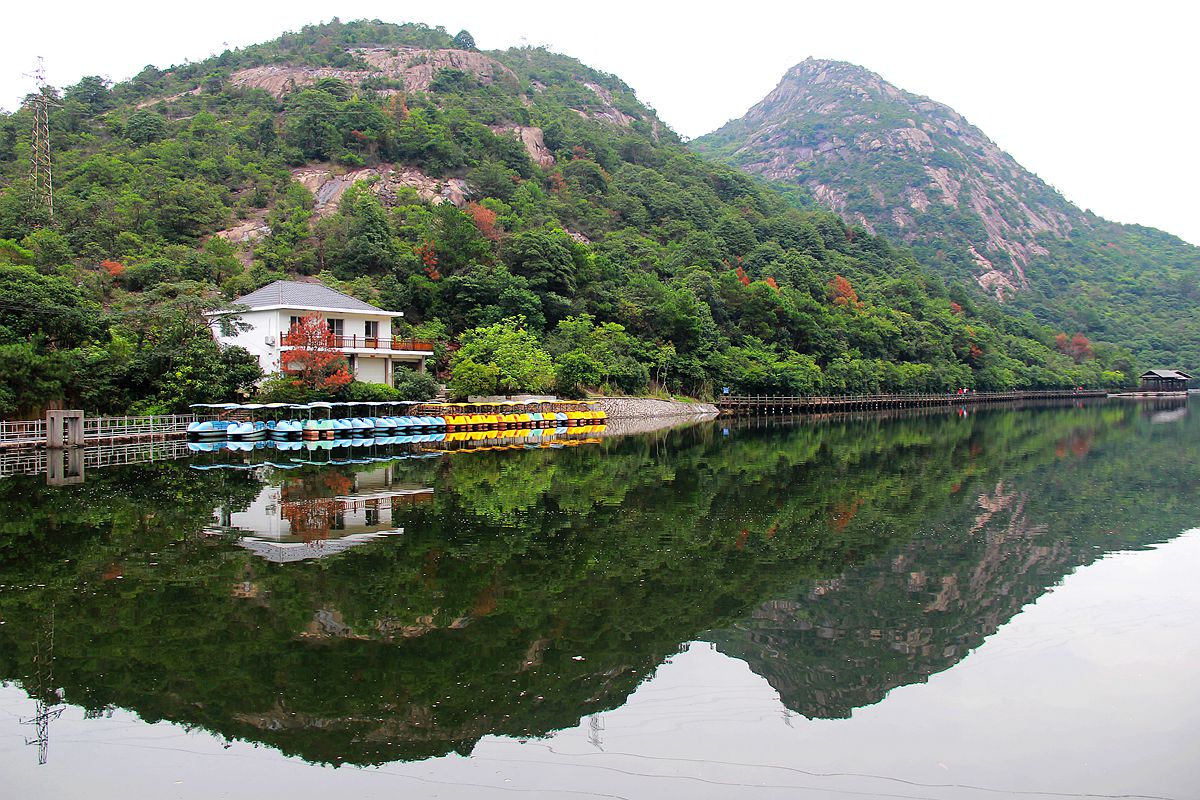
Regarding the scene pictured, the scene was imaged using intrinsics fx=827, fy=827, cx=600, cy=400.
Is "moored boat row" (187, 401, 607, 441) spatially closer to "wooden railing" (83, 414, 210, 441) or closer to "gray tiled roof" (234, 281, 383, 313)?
"wooden railing" (83, 414, 210, 441)

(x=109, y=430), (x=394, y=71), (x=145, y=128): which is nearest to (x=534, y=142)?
(x=394, y=71)

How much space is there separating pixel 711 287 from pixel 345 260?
102 feet

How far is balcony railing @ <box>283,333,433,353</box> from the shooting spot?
38528 mm

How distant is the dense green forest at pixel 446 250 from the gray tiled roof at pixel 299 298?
1924 millimetres

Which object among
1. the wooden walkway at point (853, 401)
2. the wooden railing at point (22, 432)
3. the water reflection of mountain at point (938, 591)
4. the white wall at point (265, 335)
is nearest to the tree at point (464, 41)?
the wooden walkway at point (853, 401)

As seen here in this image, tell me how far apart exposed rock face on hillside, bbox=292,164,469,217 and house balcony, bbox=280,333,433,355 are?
23.6 meters

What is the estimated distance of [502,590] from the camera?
12445mm

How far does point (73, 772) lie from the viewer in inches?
287

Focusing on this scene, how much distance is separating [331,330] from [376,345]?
3151 millimetres

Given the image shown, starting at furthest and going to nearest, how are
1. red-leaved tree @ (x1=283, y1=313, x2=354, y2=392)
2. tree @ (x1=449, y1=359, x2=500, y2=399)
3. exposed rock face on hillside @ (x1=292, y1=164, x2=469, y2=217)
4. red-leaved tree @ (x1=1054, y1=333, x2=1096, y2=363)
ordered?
red-leaved tree @ (x1=1054, y1=333, x2=1096, y2=363) → exposed rock face on hillside @ (x1=292, y1=164, x2=469, y2=217) → tree @ (x1=449, y1=359, x2=500, y2=399) → red-leaved tree @ (x1=283, y1=313, x2=354, y2=392)

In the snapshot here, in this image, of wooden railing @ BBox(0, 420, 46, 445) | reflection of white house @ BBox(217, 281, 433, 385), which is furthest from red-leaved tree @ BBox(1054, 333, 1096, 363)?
wooden railing @ BBox(0, 420, 46, 445)

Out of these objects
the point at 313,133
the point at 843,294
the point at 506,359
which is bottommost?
the point at 506,359

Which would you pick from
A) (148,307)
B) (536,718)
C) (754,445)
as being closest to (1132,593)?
(536,718)

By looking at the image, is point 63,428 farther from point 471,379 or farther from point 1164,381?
point 1164,381
